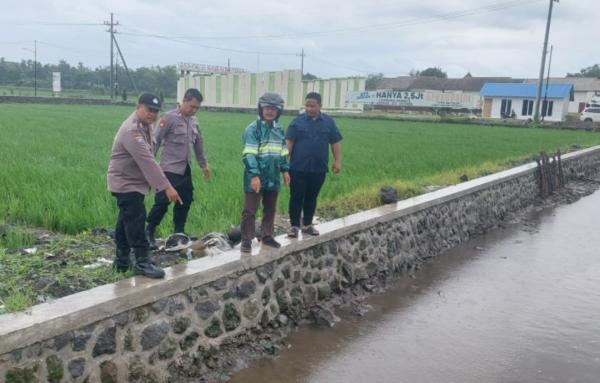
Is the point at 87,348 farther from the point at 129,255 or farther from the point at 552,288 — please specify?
the point at 552,288

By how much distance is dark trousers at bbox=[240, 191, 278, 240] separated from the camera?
5.00 metres

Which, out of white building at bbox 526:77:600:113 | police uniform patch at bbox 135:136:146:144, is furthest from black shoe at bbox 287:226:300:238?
white building at bbox 526:77:600:113

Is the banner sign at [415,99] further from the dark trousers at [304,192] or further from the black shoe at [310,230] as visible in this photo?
the black shoe at [310,230]

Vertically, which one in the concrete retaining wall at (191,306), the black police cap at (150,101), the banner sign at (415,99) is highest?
the banner sign at (415,99)

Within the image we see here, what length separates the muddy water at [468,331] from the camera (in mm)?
4676

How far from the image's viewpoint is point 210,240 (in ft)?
17.2

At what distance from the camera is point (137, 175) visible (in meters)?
4.24

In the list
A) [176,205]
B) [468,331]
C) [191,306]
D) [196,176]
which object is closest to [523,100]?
[196,176]

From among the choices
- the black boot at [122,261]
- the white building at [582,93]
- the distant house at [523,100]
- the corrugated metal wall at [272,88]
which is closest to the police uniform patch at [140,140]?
the black boot at [122,261]

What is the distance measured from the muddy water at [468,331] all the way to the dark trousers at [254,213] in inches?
39.5

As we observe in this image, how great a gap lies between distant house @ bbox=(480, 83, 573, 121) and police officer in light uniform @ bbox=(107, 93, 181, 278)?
46.7 meters

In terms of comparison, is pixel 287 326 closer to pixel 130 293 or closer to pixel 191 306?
pixel 191 306

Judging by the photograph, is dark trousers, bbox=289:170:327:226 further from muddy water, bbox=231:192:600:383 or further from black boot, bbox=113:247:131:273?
black boot, bbox=113:247:131:273

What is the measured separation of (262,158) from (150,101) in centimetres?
114
